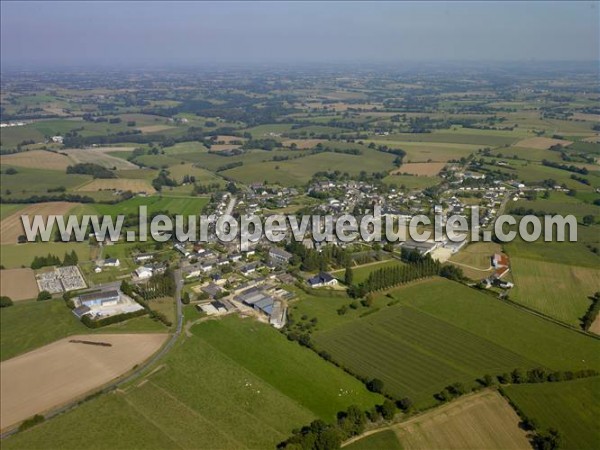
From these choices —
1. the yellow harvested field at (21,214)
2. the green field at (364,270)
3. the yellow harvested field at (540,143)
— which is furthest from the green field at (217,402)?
the yellow harvested field at (540,143)

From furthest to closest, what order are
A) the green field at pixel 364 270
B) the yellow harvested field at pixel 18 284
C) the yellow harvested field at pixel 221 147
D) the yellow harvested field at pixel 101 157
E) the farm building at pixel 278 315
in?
the yellow harvested field at pixel 221 147, the yellow harvested field at pixel 101 157, the green field at pixel 364 270, the yellow harvested field at pixel 18 284, the farm building at pixel 278 315

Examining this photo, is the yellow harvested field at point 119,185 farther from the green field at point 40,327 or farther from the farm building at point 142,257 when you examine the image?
the green field at point 40,327

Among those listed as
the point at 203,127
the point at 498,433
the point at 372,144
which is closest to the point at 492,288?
the point at 498,433

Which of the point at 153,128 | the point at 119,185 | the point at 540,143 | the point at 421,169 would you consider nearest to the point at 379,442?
the point at 119,185

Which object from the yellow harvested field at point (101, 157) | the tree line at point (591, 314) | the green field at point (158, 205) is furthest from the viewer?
the yellow harvested field at point (101, 157)

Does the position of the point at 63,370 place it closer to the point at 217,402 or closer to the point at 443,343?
the point at 217,402

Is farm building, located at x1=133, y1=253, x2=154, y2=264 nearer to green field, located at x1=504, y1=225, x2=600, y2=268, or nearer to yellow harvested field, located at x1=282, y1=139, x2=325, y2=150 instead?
green field, located at x1=504, y1=225, x2=600, y2=268
